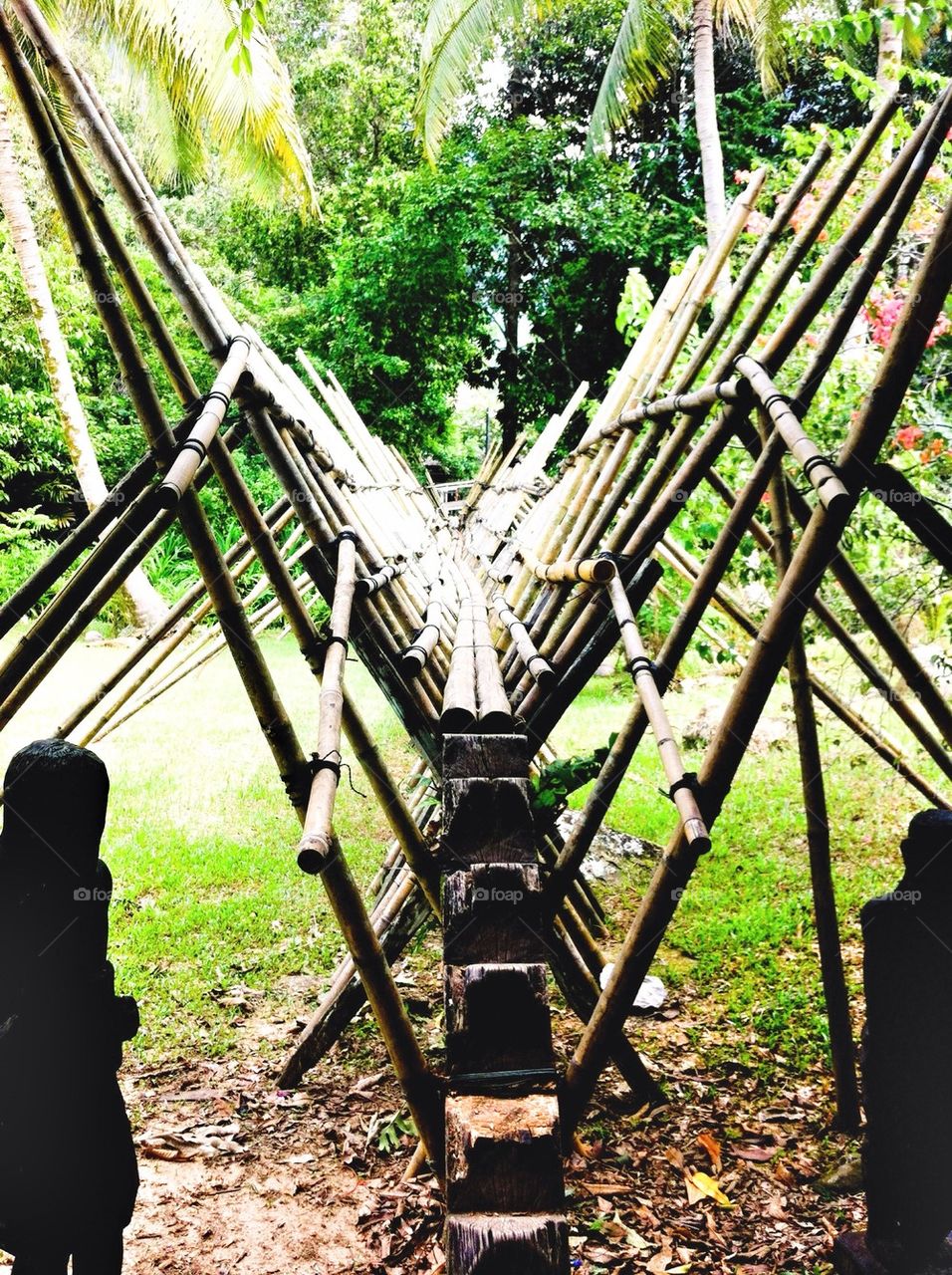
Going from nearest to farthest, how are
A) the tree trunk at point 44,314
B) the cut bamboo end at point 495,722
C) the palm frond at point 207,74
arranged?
the cut bamboo end at point 495,722, the palm frond at point 207,74, the tree trunk at point 44,314

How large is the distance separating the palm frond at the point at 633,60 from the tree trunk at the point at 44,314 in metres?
6.73

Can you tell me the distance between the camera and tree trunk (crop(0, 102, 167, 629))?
7.14 metres

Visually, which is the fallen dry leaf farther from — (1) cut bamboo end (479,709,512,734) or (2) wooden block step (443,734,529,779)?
(1) cut bamboo end (479,709,512,734)

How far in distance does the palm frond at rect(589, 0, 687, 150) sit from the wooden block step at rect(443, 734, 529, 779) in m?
9.91

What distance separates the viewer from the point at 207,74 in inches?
277

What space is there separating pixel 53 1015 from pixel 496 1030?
3.05 feet

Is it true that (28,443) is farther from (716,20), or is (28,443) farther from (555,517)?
(716,20)

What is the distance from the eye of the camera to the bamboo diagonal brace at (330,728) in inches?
57.6

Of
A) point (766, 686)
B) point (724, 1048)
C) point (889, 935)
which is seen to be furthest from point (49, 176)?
point (724, 1048)

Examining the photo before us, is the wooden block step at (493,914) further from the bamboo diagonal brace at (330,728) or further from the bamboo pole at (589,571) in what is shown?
the bamboo pole at (589,571)

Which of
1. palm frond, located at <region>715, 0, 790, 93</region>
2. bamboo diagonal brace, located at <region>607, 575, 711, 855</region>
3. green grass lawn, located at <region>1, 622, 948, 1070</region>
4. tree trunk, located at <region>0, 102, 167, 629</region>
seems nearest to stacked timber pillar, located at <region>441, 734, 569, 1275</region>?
bamboo diagonal brace, located at <region>607, 575, 711, 855</region>

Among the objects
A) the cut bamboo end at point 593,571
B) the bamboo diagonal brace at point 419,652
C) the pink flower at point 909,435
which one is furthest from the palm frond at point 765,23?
the bamboo diagonal brace at point 419,652

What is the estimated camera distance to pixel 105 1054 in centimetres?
154

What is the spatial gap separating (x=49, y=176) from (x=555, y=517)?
2.53 metres
